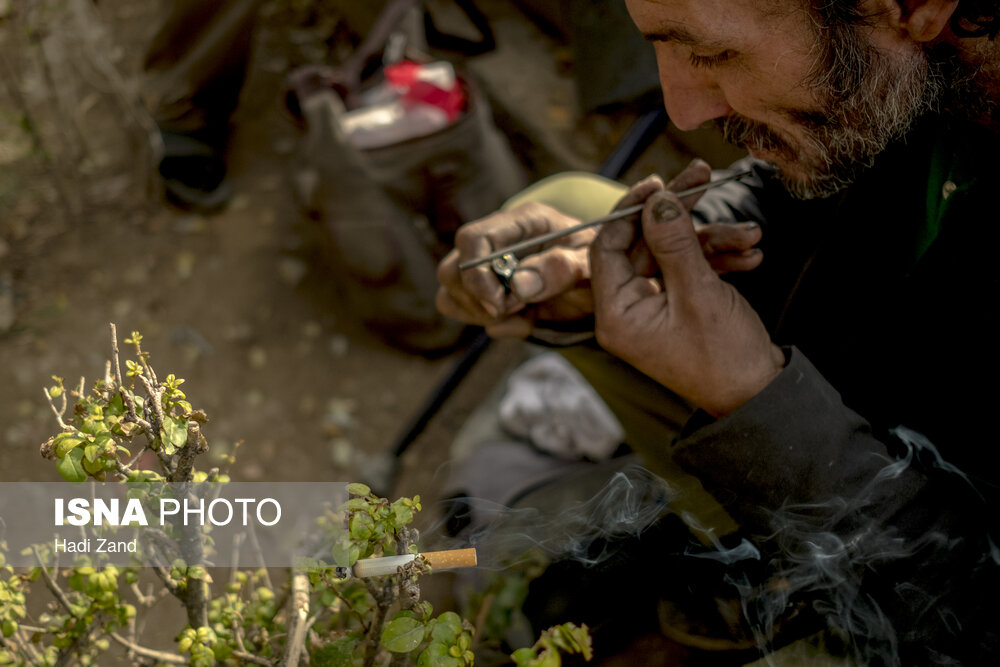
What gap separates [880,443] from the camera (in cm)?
164

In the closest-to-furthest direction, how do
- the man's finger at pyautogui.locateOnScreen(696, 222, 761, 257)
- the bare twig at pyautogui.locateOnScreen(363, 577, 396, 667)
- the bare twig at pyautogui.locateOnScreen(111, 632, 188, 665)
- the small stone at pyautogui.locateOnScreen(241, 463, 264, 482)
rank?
the bare twig at pyautogui.locateOnScreen(363, 577, 396, 667) → the bare twig at pyautogui.locateOnScreen(111, 632, 188, 665) → the man's finger at pyautogui.locateOnScreen(696, 222, 761, 257) → the small stone at pyautogui.locateOnScreen(241, 463, 264, 482)

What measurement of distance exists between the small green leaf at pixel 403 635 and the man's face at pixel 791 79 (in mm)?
1253

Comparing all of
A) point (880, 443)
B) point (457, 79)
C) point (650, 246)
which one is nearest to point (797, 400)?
point (880, 443)

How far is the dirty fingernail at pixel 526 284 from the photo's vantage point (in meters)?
2.02

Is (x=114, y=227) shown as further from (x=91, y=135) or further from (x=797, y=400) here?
(x=797, y=400)

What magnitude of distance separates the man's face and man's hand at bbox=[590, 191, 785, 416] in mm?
255

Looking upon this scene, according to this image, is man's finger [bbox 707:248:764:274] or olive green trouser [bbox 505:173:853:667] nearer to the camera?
olive green trouser [bbox 505:173:853:667]

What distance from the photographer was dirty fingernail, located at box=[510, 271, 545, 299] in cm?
202

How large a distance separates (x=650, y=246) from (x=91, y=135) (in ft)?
12.4

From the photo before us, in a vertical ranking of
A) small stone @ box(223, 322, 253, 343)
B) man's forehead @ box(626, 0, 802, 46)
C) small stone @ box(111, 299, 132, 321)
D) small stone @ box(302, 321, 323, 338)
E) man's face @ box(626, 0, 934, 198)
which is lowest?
small stone @ box(302, 321, 323, 338)

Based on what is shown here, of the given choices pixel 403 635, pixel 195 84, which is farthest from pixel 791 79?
pixel 195 84

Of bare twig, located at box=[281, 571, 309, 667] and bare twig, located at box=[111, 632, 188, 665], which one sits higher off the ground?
bare twig, located at box=[281, 571, 309, 667]

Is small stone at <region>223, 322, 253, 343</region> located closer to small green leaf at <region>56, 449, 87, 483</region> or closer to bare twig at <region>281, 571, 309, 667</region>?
bare twig at <region>281, 571, 309, 667</region>

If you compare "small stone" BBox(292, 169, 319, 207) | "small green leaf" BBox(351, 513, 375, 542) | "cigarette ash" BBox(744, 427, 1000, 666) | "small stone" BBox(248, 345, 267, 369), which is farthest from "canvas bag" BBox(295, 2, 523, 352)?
"small green leaf" BBox(351, 513, 375, 542)
